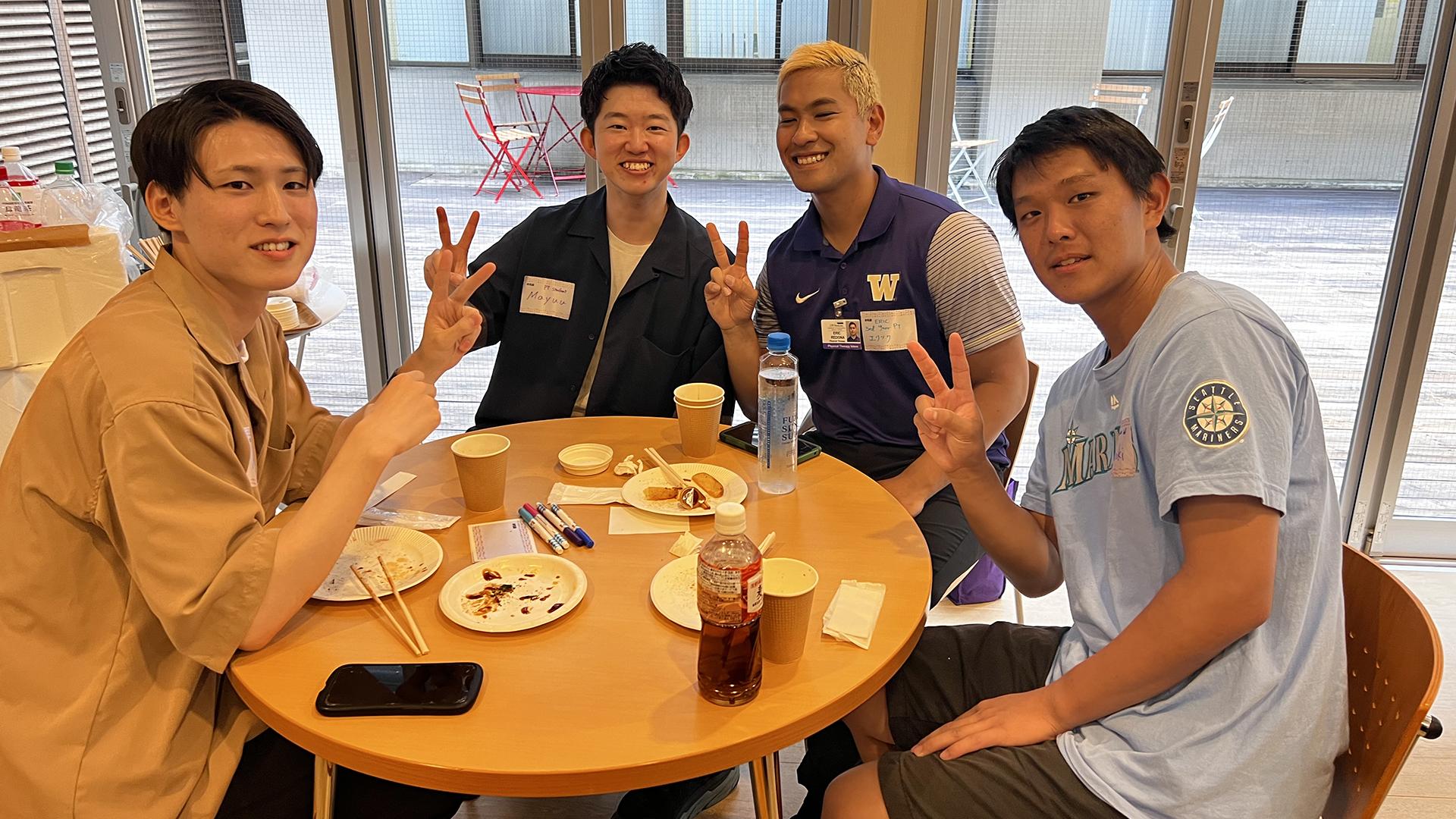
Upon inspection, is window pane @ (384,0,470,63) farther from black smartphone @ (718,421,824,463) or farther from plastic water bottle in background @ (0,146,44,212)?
black smartphone @ (718,421,824,463)

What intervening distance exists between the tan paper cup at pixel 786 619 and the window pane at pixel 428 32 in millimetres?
2678

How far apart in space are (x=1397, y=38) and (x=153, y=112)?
3.41 m

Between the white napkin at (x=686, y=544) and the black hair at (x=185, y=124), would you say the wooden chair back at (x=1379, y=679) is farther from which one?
the black hair at (x=185, y=124)

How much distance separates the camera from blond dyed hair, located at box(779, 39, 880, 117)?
7.07 feet

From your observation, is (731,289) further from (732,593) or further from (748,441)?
(732,593)

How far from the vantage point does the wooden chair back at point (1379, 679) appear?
3.72 ft

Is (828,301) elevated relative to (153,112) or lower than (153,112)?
lower

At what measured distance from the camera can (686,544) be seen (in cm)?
151

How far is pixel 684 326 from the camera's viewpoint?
237 cm

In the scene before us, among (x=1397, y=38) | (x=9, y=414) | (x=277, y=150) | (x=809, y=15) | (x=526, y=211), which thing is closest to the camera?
(x=277, y=150)

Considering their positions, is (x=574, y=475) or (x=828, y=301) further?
(x=828, y=301)

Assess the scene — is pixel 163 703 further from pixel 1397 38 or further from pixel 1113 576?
Result: pixel 1397 38

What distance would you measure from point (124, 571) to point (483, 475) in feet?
1.74

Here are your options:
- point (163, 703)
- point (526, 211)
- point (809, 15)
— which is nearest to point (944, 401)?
point (163, 703)
